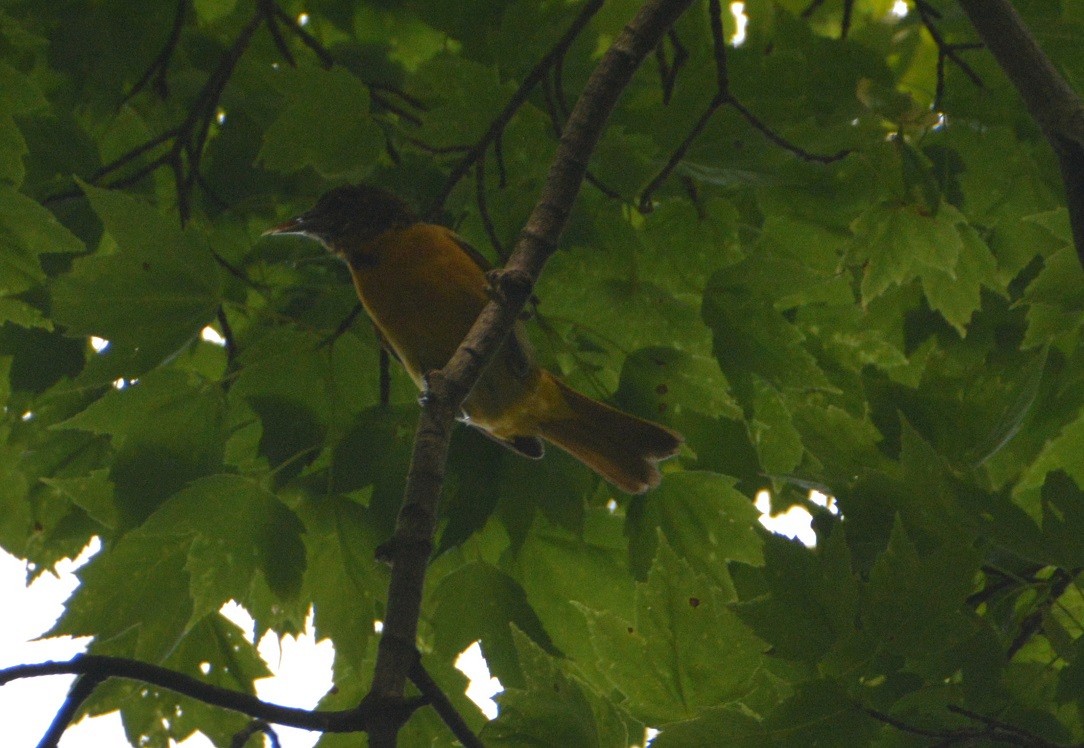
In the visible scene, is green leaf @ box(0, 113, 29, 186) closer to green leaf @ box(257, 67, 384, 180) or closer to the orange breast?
green leaf @ box(257, 67, 384, 180)

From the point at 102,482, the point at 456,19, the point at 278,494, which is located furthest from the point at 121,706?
the point at 456,19

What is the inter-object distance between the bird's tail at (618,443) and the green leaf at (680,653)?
1.06m

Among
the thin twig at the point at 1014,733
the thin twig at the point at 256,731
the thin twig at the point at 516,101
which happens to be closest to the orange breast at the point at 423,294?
the thin twig at the point at 516,101

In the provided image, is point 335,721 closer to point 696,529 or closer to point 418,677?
point 418,677

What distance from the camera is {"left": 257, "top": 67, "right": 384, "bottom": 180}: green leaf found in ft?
9.02

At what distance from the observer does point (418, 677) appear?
Answer: 144 cm

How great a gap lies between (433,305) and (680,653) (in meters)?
2.11

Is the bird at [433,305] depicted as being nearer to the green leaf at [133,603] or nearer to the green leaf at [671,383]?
the green leaf at [671,383]

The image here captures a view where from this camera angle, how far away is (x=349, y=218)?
145 inches

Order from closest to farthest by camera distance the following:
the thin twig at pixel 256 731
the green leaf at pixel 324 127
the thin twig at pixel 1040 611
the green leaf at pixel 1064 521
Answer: the thin twig at pixel 256 731 < the green leaf at pixel 1064 521 < the thin twig at pixel 1040 611 < the green leaf at pixel 324 127

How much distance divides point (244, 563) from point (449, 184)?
1.02 metres

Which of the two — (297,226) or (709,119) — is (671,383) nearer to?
(709,119)

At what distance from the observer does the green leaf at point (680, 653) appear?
1716 mm

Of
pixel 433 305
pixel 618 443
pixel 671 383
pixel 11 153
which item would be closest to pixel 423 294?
pixel 433 305
